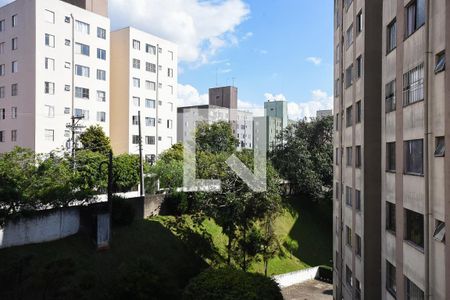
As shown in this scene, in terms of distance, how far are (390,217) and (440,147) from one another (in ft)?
14.1

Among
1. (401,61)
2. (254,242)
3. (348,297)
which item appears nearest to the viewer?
(401,61)

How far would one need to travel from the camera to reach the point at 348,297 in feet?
56.4

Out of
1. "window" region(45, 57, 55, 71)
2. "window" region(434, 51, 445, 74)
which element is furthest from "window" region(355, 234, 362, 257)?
"window" region(45, 57, 55, 71)

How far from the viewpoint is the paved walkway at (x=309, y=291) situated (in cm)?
2424

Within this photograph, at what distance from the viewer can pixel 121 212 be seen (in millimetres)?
20688

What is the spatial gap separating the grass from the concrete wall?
12.8 inches

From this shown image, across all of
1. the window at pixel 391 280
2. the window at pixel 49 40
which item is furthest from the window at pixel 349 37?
the window at pixel 49 40

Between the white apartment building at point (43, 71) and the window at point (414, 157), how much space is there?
28.8m

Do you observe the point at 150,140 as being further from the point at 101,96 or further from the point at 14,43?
the point at 14,43

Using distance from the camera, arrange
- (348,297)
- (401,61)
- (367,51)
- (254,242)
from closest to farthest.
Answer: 1. (401,61)
2. (367,51)
3. (348,297)
4. (254,242)

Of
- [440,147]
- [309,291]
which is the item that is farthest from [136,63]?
[440,147]

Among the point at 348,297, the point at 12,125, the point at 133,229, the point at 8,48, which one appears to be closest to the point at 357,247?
the point at 348,297

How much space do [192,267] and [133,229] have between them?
391cm

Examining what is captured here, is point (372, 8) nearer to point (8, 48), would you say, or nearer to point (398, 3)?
point (398, 3)
